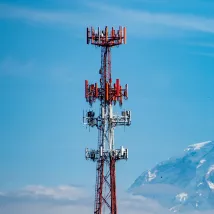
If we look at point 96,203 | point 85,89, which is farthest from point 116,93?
point 96,203

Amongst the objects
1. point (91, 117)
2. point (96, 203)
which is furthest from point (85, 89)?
point (96, 203)

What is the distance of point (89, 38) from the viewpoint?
354 feet

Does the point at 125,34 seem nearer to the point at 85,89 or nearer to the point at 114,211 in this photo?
the point at 85,89

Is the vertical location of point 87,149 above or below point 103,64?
below

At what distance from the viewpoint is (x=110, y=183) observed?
358 feet

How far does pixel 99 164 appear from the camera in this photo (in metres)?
109

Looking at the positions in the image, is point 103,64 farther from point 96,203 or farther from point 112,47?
point 96,203

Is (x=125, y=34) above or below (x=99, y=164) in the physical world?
above

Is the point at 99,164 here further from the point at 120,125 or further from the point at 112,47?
the point at 112,47

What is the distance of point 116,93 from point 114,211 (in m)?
10.8

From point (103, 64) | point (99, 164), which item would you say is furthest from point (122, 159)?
point (103, 64)

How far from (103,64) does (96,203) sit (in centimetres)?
1286

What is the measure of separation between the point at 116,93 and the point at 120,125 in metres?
3.12

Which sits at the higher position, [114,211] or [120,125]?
[120,125]
